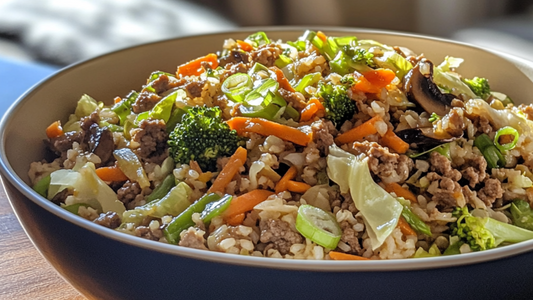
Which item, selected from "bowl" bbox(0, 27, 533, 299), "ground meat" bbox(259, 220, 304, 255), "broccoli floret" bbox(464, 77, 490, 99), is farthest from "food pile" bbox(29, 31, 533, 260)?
"bowl" bbox(0, 27, 533, 299)

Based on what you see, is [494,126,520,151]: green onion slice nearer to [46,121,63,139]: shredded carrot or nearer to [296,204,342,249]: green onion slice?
[296,204,342,249]: green onion slice

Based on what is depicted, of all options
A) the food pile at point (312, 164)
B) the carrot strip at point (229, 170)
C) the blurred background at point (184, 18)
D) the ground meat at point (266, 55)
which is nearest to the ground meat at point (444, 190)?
the food pile at point (312, 164)

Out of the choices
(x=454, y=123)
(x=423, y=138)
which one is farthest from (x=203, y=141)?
(x=454, y=123)

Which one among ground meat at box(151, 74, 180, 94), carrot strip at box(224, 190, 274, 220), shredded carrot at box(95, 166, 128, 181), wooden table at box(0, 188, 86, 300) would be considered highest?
ground meat at box(151, 74, 180, 94)

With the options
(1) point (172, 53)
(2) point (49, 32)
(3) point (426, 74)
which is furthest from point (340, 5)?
(3) point (426, 74)

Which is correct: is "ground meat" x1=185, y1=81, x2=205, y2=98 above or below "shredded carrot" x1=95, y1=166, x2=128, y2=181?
above

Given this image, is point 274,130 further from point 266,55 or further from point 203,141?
point 266,55

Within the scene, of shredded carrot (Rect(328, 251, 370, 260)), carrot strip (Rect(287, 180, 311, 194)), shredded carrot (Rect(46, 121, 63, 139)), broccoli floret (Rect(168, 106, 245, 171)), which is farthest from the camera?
shredded carrot (Rect(46, 121, 63, 139))
